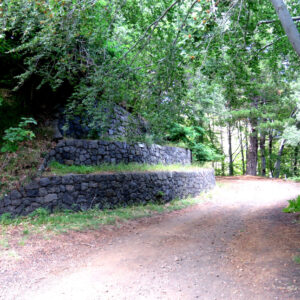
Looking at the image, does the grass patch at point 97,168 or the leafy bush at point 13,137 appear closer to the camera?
the leafy bush at point 13,137

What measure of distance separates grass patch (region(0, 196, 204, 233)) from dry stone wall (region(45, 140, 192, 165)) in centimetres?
180

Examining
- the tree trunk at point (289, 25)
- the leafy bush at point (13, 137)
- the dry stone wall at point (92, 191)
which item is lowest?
the dry stone wall at point (92, 191)

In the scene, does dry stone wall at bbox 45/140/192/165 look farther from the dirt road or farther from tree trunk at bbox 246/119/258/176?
tree trunk at bbox 246/119/258/176

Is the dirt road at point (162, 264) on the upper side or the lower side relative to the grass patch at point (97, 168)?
lower

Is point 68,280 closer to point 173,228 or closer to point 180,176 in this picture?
point 173,228

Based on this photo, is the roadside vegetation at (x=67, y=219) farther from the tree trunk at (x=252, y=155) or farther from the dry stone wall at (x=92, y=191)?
the tree trunk at (x=252, y=155)

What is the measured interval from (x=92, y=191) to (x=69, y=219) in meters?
1.33

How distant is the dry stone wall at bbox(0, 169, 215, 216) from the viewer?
20.3 feet

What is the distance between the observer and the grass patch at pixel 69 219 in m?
5.53

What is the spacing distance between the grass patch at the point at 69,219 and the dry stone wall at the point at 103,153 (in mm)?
1798

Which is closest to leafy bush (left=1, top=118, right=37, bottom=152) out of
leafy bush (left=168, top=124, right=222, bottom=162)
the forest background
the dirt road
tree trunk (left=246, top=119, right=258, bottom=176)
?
the forest background

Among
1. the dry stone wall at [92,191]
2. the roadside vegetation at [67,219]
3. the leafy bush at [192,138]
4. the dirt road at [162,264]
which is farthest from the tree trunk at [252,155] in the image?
the dirt road at [162,264]

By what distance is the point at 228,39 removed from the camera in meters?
5.75

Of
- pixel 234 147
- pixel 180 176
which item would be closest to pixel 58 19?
pixel 180 176
